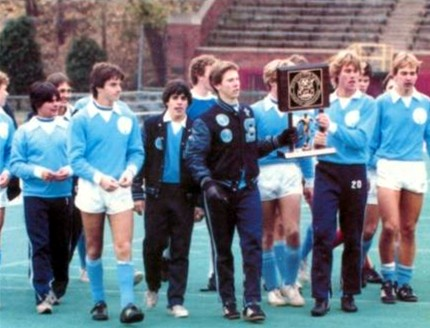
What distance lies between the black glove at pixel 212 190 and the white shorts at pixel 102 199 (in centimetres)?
67

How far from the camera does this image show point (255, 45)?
48500mm

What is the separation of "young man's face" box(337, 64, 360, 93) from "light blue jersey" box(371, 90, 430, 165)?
0.76 meters

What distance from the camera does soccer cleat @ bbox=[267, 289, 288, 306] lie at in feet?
42.9

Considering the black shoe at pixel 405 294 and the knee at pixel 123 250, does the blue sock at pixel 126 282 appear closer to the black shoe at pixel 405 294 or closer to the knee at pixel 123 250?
the knee at pixel 123 250

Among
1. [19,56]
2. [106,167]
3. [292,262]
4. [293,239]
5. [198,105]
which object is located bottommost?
[292,262]

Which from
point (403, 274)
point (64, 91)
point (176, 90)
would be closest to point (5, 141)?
point (64, 91)

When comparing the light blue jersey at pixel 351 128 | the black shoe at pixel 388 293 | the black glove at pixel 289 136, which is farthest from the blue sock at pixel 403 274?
the black glove at pixel 289 136

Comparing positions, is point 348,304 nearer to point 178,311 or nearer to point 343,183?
point 343,183

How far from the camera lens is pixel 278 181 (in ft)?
42.6

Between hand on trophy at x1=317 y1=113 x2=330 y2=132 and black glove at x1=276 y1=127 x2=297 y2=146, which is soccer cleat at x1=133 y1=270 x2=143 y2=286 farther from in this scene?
hand on trophy at x1=317 y1=113 x2=330 y2=132

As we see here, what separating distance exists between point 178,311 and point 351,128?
211 cm

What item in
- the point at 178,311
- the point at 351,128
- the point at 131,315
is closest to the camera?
the point at 131,315

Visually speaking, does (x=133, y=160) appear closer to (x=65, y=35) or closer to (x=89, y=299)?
(x=89, y=299)

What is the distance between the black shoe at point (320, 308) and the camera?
489 inches
